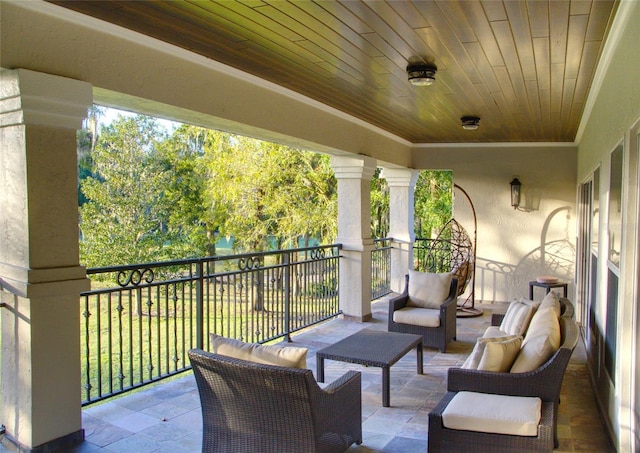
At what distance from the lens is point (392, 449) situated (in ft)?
9.89

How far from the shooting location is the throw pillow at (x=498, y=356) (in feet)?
9.34

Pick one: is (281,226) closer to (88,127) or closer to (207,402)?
(88,127)

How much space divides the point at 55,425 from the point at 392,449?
6.44ft

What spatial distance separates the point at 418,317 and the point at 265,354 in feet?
9.81

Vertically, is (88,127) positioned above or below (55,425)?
above

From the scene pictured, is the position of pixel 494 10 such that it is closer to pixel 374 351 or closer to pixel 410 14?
pixel 410 14

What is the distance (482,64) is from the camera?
366 centimetres

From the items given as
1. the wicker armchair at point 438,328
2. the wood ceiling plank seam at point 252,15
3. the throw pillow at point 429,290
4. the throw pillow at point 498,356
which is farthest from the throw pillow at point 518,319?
the wood ceiling plank seam at point 252,15

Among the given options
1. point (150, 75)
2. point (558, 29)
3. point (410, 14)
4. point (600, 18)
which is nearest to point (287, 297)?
point (150, 75)

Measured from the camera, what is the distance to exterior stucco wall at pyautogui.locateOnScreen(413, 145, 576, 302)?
8.02m

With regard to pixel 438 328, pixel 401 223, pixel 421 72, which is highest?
pixel 421 72

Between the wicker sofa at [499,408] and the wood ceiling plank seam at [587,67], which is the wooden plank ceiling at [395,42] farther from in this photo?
the wicker sofa at [499,408]

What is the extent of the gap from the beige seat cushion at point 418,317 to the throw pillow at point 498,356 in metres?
2.19

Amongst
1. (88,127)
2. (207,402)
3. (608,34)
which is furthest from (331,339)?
(88,127)
